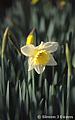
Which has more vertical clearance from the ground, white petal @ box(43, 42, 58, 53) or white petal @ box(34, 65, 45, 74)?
white petal @ box(43, 42, 58, 53)

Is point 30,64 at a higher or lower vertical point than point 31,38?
lower

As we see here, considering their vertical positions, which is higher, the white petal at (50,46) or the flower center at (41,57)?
the white petal at (50,46)

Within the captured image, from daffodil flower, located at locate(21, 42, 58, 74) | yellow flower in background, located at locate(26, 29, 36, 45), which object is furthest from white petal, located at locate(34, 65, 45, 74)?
yellow flower in background, located at locate(26, 29, 36, 45)

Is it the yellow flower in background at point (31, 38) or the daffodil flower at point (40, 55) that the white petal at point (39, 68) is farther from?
the yellow flower in background at point (31, 38)

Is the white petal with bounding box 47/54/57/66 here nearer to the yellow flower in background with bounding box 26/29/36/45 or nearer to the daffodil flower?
the daffodil flower

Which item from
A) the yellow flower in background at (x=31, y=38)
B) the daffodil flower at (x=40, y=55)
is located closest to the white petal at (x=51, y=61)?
the daffodil flower at (x=40, y=55)

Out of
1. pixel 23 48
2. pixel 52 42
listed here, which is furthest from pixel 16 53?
pixel 52 42
